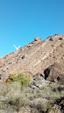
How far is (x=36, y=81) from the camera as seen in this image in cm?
1970

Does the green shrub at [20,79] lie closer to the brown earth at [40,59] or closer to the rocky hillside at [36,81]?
the rocky hillside at [36,81]

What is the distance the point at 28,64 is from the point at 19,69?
2.65 meters

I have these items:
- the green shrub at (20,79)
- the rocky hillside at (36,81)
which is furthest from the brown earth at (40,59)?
the green shrub at (20,79)

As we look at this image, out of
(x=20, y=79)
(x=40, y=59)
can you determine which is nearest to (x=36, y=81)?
(x=20, y=79)

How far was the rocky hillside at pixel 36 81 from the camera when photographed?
7922mm

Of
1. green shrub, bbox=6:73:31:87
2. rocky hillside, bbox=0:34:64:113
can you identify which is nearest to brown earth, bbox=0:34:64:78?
rocky hillside, bbox=0:34:64:113

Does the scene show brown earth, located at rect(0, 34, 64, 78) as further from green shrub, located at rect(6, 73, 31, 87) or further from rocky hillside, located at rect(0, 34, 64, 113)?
green shrub, located at rect(6, 73, 31, 87)

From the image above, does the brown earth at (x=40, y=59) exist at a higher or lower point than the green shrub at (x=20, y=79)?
higher

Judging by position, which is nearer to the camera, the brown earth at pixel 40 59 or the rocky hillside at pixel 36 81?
the rocky hillside at pixel 36 81

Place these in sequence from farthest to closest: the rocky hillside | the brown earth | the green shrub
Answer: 1. the brown earth
2. the green shrub
3. the rocky hillside

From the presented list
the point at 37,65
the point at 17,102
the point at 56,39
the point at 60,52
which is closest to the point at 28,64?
the point at 37,65

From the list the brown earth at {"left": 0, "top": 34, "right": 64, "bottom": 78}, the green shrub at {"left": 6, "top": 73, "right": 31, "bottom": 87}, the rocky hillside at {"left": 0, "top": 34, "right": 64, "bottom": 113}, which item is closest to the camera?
the rocky hillside at {"left": 0, "top": 34, "right": 64, "bottom": 113}

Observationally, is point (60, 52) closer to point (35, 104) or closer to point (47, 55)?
point (47, 55)

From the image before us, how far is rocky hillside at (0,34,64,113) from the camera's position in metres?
7.92
